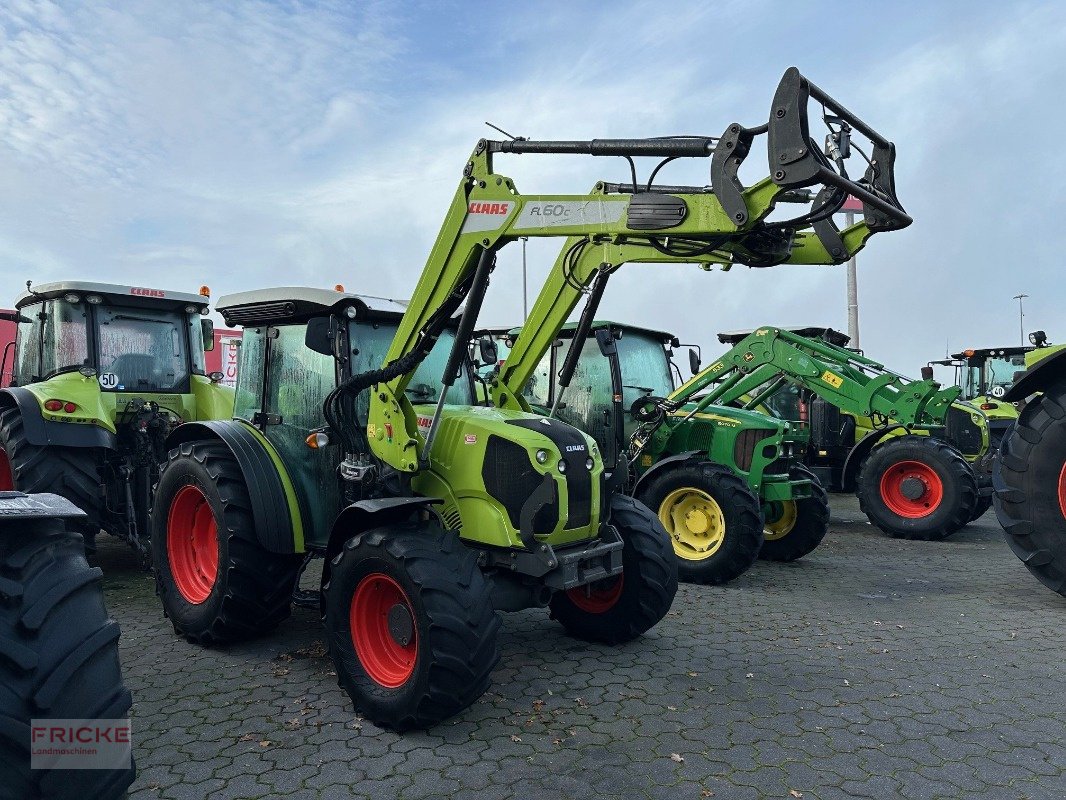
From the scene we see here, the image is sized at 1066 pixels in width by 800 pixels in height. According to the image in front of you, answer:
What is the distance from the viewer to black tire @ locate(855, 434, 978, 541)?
9.28 metres

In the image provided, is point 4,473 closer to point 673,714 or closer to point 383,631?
point 383,631

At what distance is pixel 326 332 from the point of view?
4840 millimetres

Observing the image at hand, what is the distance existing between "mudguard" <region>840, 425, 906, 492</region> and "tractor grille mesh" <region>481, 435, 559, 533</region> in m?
7.47

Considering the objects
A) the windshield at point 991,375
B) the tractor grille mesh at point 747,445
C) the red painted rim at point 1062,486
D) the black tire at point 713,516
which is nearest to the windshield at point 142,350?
the black tire at point 713,516

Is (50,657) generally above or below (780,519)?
above

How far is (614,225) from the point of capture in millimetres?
4504

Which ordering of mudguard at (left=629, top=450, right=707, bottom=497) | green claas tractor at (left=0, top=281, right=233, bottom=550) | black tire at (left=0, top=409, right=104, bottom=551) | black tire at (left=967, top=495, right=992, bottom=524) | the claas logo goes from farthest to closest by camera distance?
black tire at (left=967, top=495, right=992, bottom=524), mudguard at (left=629, top=450, right=707, bottom=497), green claas tractor at (left=0, top=281, right=233, bottom=550), black tire at (left=0, top=409, right=104, bottom=551), the claas logo

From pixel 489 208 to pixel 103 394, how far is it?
Result: 464 cm

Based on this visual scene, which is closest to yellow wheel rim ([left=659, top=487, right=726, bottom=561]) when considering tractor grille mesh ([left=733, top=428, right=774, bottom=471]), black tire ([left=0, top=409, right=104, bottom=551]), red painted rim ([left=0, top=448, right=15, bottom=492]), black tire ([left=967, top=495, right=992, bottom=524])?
tractor grille mesh ([left=733, top=428, right=774, bottom=471])

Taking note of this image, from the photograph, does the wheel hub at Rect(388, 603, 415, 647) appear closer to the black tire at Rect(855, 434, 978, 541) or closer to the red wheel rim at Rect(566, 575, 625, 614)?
the red wheel rim at Rect(566, 575, 625, 614)

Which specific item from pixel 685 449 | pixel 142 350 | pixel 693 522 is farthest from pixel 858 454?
pixel 142 350

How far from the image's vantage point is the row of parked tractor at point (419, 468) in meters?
3.77

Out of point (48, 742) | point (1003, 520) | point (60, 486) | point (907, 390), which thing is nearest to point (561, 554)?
point (48, 742)

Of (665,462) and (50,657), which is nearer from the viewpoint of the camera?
(50,657)
